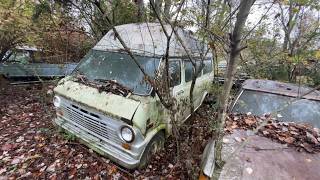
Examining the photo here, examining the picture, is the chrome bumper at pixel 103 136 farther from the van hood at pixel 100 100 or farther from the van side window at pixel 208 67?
the van side window at pixel 208 67

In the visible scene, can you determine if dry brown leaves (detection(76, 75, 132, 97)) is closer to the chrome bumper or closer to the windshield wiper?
the windshield wiper

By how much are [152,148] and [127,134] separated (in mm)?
683

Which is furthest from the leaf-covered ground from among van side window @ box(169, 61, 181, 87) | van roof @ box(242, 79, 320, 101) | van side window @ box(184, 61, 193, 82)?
van roof @ box(242, 79, 320, 101)

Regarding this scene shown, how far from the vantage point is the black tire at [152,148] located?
4047mm

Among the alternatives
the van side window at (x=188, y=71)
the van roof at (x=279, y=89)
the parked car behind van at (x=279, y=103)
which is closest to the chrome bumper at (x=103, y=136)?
the van side window at (x=188, y=71)

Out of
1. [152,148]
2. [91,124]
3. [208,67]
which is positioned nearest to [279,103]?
[152,148]

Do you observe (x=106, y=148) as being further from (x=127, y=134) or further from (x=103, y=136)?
(x=127, y=134)

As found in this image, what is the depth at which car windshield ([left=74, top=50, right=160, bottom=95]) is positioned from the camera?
4.29 meters

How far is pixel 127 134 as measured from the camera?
3777mm

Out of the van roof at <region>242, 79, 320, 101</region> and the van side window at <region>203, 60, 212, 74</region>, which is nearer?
the van roof at <region>242, 79, 320, 101</region>

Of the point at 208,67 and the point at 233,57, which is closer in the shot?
the point at 233,57

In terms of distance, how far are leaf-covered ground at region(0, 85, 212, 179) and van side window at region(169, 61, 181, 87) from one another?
0.83m

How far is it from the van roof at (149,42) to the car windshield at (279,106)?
120 centimetres

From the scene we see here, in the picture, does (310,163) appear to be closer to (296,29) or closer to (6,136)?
(6,136)
